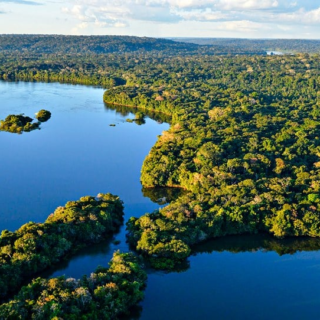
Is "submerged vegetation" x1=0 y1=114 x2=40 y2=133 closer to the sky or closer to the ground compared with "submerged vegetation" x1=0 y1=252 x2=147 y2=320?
closer to the sky

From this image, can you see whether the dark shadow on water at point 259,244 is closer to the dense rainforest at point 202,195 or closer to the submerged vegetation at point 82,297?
the dense rainforest at point 202,195

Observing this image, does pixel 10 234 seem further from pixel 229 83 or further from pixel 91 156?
pixel 229 83

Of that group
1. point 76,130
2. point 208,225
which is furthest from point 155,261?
point 76,130

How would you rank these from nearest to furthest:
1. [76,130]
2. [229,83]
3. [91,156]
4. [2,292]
A: 1. [2,292]
2. [91,156]
3. [76,130]
4. [229,83]

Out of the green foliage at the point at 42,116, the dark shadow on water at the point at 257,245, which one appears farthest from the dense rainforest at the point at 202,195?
the green foliage at the point at 42,116

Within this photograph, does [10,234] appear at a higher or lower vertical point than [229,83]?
lower

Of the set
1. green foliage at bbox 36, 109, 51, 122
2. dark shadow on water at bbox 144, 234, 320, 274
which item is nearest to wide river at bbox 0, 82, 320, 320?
dark shadow on water at bbox 144, 234, 320, 274

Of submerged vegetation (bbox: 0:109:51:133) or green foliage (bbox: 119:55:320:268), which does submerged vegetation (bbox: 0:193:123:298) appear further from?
submerged vegetation (bbox: 0:109:51:133)
